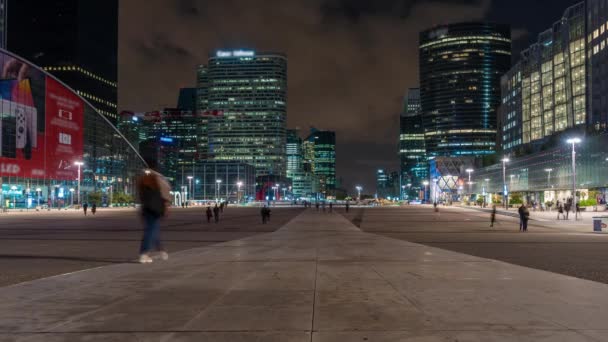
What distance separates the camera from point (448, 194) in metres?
176

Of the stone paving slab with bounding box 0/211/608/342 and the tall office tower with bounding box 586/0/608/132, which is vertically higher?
the tall office tower with bounding box 586/0/608/132

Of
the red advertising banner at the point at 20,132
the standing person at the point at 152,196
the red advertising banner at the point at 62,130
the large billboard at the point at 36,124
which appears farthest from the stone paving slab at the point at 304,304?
the red advertising banner at the point at 62,130

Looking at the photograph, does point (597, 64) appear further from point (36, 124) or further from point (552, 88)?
point (36, 124)

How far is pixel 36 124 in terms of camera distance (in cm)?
8438

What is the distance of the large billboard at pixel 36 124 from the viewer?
78.6 metres

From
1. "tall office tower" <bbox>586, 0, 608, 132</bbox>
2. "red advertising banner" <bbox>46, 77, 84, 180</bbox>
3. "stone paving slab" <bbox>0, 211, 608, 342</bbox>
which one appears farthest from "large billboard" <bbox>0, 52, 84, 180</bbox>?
"tall office tower" <bbox>586, 0, 608, 132</bbox>

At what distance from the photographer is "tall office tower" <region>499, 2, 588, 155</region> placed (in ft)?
363

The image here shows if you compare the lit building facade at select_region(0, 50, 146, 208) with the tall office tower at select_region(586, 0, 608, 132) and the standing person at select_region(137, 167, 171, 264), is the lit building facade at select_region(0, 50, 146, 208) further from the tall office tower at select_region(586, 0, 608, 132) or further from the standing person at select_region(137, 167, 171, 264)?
the tall office tower at select_region(586, 0, 608, 132)

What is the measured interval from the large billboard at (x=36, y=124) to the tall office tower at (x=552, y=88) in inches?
3866

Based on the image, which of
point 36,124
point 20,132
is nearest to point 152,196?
point 20,132

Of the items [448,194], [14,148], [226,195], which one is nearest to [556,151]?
[448,194]

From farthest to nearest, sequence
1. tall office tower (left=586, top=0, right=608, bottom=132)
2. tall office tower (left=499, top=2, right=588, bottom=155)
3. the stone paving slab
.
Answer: tall office tower (left=499, top=2, right=588, bottom=155) → tall office tower (left=586, top=0, right=608, bottom=132) → the stone paving slab

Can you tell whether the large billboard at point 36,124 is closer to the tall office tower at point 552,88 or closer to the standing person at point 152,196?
the standing person at point 152,196

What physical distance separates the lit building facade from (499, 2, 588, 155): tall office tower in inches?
3835
